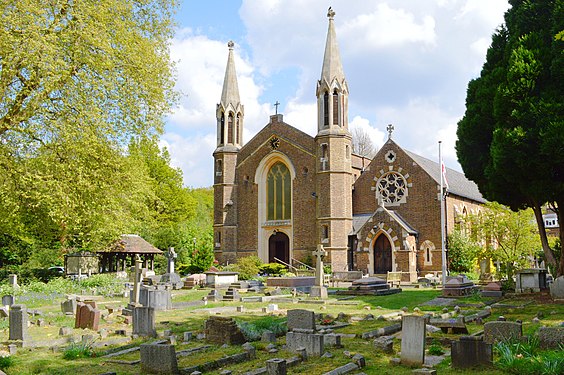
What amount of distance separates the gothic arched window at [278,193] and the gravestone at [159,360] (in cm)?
3125

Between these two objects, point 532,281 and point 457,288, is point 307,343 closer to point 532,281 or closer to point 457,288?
Result: point 457,288

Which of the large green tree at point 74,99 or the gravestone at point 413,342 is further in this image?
the large green tree at point 74,99

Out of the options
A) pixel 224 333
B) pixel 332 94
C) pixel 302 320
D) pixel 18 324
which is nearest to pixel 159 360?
pixel 224 333

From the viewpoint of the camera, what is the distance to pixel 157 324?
13812mm

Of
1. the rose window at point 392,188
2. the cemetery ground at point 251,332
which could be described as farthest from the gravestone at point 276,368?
the rose window at point 392,188

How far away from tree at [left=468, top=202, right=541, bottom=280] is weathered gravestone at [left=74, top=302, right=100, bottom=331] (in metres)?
24.7

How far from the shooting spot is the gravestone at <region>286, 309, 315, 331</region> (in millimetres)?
10773

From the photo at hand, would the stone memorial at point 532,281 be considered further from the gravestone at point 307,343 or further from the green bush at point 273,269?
the green bush at point 273,269

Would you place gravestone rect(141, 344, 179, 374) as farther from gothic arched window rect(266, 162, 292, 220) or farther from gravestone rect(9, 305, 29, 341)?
gothic arched window rect(266, 162, 292, 220)

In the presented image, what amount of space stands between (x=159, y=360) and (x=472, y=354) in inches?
179

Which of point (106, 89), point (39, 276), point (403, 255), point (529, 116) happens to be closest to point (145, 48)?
point (106, 89)

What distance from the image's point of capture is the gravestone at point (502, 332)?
918 centimetres

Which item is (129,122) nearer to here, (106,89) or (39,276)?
(106,89)

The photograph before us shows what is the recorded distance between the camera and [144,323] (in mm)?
11492
